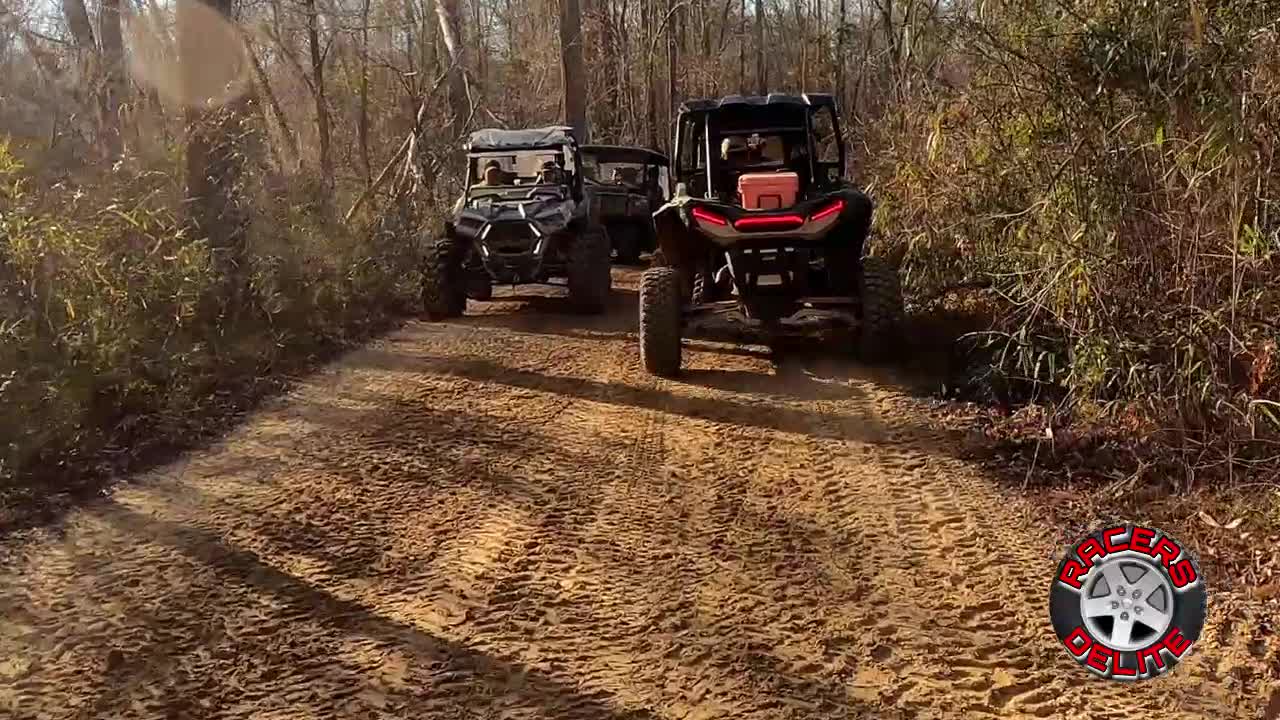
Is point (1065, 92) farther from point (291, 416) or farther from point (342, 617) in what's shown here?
point (291, 416)

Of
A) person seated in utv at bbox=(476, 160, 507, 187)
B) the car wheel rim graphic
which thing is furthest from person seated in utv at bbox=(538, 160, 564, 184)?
the car wheel rim graphic

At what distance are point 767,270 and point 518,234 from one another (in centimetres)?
314

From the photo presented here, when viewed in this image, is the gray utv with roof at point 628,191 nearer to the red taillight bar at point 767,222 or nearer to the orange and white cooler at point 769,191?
the orange and white cooler at point 769,191

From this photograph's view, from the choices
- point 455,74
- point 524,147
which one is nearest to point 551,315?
point 524,147

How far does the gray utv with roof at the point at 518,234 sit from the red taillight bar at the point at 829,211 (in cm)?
328

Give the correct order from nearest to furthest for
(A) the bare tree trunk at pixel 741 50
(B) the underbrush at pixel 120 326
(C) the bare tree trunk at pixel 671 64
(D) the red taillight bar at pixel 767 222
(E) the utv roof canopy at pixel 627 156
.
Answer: (B) the underbrush at pixel 120 326, (D) the red taillight bar at pixel 767 222, (E) the utv roof canopy at pixel 627 156, (C) the bare tree trunk at pixel 671 64, (A) the bare tree trunk at pixel 741 50

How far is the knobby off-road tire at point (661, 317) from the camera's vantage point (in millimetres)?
6902

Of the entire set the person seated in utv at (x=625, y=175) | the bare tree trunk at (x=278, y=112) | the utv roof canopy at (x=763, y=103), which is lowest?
the person seated in utv at (x=625, y=175)

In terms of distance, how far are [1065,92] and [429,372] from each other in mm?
4999

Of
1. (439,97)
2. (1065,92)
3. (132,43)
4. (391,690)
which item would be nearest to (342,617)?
(391,690)

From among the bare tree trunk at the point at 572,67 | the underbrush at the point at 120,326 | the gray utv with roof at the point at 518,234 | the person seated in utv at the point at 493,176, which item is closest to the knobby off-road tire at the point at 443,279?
the gray utv with roof at the point at 518,234

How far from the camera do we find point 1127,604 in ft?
10.5

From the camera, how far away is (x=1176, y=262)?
438 centimetres

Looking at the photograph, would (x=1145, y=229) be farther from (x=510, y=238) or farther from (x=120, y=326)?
(x=120, y=326)
